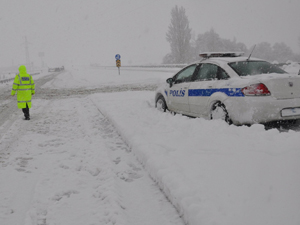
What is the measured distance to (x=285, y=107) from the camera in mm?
4438

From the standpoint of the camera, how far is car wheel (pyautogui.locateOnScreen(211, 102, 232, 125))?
194 inches

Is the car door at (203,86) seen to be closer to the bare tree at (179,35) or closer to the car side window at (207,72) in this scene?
the car side window at (207,72)

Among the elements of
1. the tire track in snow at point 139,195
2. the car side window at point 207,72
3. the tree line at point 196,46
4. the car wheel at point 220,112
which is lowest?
the tire track in snow at point 139,195

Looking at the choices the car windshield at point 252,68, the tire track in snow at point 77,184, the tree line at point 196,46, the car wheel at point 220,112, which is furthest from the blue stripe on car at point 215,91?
the tree line at point 196,46

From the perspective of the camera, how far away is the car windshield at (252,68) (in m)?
4.98

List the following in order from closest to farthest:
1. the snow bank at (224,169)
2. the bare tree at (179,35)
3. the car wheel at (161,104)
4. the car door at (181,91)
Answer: the snow bank at (224,169)
the car door at (181,91)
the car wheel at (161,104)
the bare tree at (179,35)

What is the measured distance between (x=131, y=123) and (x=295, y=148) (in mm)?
3580

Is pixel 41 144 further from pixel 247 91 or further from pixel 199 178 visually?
pixel 247 91

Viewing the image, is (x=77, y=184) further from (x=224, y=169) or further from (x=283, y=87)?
(x=283, y=87)

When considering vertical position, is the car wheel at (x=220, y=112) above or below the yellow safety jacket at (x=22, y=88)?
below

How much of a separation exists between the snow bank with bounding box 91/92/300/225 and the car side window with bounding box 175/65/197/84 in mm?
1572

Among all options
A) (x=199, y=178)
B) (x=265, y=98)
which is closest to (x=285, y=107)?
(x=265, y=98)

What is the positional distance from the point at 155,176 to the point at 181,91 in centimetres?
341

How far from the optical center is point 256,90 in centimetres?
446
